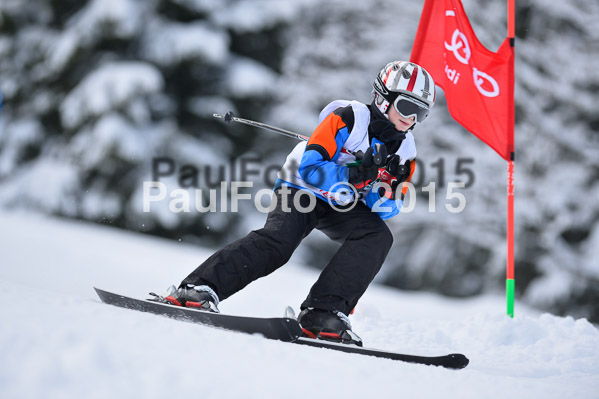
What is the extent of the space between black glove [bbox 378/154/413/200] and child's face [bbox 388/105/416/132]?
6.5 inches

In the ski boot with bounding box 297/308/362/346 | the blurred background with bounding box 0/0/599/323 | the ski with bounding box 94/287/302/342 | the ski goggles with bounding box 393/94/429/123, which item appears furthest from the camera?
the blurred background with bounding box 0/0/599/323

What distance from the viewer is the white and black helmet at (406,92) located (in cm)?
357

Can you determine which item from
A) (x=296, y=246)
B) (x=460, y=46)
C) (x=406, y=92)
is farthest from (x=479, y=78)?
(x=296, y=246)

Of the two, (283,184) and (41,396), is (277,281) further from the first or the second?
(41,396)

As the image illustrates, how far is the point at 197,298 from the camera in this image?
312 centimetres

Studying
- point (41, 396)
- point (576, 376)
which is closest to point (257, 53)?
point (576, 376)

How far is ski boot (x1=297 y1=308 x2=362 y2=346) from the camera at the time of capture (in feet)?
10.6

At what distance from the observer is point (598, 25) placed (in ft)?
33.3

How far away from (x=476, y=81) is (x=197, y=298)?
3.19m

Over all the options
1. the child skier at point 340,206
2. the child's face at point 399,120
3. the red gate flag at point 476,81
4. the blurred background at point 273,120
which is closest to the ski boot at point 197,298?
the child skier at point 340,206

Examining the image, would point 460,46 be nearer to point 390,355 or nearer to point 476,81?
point 476,81

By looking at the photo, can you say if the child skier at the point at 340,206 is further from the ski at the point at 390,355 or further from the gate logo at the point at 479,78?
the gate logo at the point at 479,78

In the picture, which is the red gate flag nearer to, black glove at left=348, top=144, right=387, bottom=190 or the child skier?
the child skier

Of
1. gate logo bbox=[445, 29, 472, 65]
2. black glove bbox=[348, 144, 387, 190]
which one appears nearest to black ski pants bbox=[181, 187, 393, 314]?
black glove bbox=[348, 144, 387, 190]
